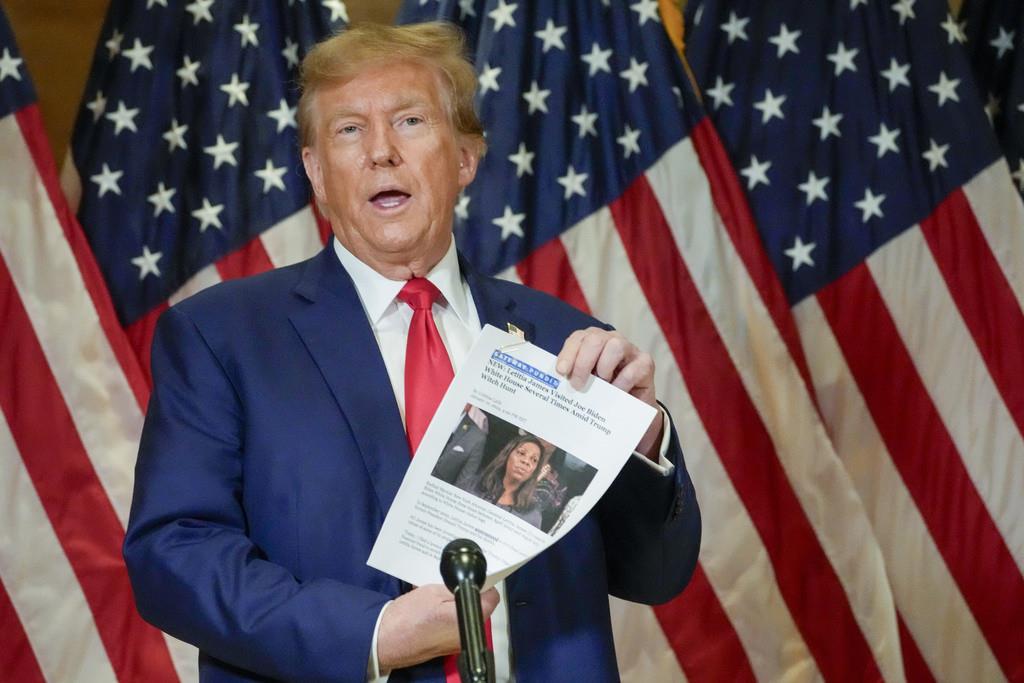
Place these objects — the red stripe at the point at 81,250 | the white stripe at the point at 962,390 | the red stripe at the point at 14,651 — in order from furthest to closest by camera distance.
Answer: the white stripe at the point at 962,390 → the red stripe at the point at 81,250 → the red stripe at the point at 14,651

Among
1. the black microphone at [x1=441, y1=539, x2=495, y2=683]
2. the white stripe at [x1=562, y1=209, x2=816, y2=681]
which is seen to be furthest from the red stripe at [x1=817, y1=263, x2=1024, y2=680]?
the black microphone at [x1=441, y1=539, x2=495, y2=683]

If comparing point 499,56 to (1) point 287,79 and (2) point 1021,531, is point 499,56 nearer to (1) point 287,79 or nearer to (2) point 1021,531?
(1) point 287,79

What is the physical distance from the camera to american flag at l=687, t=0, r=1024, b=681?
3.44 metres

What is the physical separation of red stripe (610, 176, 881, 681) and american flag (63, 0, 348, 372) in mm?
853

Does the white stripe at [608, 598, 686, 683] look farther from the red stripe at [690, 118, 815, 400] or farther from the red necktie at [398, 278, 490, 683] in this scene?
the red necktie at [398, 278, 490, 683]

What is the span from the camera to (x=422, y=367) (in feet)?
5.78

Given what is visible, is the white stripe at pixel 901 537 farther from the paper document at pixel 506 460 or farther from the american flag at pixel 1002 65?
the paper document at pixel 506 460

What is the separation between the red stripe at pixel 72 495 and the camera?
287cm

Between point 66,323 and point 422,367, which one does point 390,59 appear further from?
point 66,323

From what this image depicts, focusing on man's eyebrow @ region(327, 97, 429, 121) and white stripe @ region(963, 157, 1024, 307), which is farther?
white stripe @ region(963, 157, 1024, 307)

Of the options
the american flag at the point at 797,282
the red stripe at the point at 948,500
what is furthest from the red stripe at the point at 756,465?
the red stripe at the point at 948,500

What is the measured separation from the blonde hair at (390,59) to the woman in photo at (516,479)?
0.62m


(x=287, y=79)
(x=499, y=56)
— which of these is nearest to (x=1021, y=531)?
(x=499, y=56)

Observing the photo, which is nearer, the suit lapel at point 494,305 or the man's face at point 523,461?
the man's face at point 523,461
